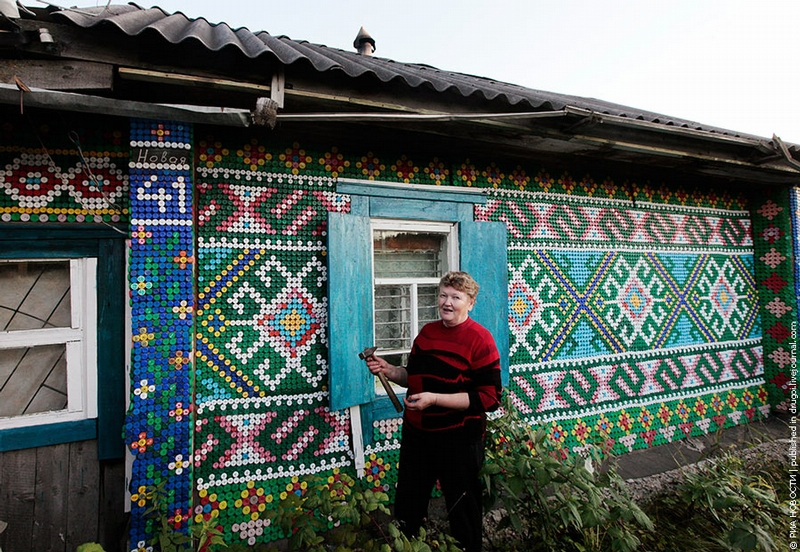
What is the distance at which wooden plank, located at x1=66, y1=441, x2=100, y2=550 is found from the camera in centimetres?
246

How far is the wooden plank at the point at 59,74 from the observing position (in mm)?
2105

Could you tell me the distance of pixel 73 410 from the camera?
250 centimetres

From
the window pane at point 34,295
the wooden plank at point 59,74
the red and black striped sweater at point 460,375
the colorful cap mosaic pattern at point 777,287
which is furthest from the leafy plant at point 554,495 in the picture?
the colorful cap mosaic pattern at point 777,287

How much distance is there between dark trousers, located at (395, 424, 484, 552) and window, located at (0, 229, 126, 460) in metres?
1.91

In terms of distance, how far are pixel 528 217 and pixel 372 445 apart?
2.62 metres

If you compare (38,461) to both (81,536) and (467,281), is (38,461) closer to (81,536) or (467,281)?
(81,536)

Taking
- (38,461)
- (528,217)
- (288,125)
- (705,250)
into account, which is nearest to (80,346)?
(38,461)

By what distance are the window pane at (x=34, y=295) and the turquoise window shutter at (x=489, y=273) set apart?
2.96 metres

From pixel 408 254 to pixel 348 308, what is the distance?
2.70 feet

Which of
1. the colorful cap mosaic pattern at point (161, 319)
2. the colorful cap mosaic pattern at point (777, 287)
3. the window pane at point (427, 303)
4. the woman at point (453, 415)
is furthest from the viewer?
the colorful cap mosaic pattern at point (777, 287)

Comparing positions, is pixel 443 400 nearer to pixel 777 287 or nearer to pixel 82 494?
pixel 82 494

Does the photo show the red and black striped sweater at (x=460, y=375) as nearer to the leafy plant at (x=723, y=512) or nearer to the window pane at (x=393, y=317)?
the window pane at (x=393, y=317)

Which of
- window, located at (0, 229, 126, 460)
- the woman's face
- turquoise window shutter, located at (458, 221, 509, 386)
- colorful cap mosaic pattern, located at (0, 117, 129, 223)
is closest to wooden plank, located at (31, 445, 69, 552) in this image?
window, located at (0, 229, 126, 460)

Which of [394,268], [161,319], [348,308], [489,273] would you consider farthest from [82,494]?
[489,273]
